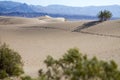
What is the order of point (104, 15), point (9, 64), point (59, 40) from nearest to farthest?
point (9, 64)
point (59, 40)
point (104, 15)

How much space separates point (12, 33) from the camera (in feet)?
140

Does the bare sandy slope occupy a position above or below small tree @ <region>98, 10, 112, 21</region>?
below

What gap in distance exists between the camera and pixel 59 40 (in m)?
37.2

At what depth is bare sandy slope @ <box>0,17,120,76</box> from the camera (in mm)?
27141

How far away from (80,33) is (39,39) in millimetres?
5586

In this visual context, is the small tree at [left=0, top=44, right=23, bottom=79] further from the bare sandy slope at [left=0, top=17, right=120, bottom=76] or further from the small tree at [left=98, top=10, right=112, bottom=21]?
the small tree at [left=98, top=10, right=112, bottom=21]

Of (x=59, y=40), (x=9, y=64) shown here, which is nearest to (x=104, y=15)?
(x=59, y=40)

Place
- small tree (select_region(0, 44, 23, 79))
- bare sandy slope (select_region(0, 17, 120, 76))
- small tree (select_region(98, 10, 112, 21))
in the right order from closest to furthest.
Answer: small tree (select_region(0, 44, 23, 79)), bare sandy slope (select_region(0, 17, 120, 76)), small tree (select_region(98, 10, 112, 21))

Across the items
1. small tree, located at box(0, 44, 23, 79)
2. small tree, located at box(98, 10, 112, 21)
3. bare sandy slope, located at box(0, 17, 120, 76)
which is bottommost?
bare sandy slope, located at box(0, 17, 120, 76)

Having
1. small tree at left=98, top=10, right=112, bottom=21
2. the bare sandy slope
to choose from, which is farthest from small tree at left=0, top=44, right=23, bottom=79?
small tree at left=98, top=10, right=112, bottom=21

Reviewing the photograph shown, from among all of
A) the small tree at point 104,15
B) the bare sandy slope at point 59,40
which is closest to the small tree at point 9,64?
the bare sandy slope at point 59,40

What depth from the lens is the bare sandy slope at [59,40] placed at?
27.1m

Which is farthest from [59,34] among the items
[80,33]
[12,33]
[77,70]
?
[77,70]

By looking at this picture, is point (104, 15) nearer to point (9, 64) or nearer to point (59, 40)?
point (59, 40)
